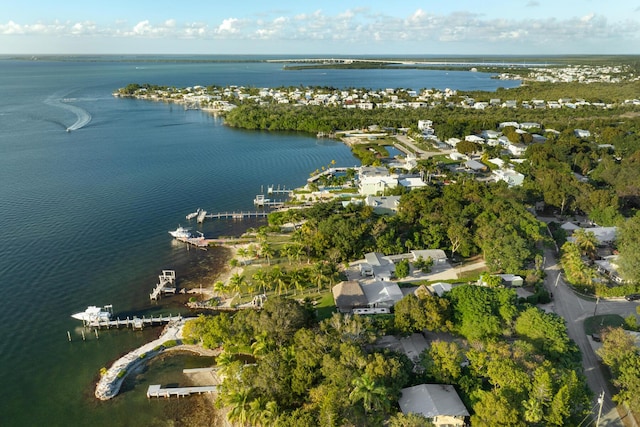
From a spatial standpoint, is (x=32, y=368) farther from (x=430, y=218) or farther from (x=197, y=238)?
(x=430, y=218)

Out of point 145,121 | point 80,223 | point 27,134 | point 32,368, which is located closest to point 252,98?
point 145,121

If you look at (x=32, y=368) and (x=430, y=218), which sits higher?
(x=430, y=218)

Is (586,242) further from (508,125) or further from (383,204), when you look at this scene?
(508,125)

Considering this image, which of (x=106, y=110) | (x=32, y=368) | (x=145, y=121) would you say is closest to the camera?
Answer: (x=32, y=368)

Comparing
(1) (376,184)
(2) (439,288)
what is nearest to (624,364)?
(2) (439,288)

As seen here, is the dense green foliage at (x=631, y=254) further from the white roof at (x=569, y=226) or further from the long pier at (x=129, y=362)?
the long pier at (x=129, y=362)

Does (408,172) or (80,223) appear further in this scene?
(408,172)

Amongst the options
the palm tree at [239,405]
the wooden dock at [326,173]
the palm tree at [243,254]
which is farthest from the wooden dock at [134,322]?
A: the wooden dock at [326,173]
